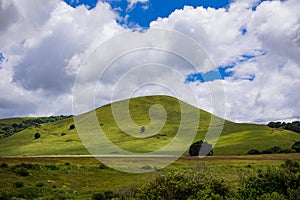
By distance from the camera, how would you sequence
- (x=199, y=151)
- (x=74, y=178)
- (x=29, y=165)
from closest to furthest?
(x=74, y=178) → (x=29, y=165) → (x=199, y=151)

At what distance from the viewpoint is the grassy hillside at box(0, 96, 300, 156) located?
401 ft

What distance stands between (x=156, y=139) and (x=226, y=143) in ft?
93.0

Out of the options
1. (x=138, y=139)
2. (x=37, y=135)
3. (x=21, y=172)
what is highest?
(x=37, y=135)

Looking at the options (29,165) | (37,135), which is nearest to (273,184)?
(29,165)

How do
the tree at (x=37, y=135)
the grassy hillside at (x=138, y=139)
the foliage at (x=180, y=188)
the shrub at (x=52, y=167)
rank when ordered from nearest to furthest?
1. the foliage at (x=180, y=188)
2. the shrub at (x=52, y=167)
3. the grassy hillside at (x=138, y=139)
4. the tree at (x=37, y=135)

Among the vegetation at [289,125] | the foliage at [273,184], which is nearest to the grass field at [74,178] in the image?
the foliage at [273,184]

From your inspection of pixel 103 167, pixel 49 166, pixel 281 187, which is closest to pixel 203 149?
pixel 103 167

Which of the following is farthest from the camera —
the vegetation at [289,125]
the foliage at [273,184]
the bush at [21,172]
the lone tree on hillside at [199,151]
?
the vegetation at [289,125]

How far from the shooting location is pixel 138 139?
484 ft

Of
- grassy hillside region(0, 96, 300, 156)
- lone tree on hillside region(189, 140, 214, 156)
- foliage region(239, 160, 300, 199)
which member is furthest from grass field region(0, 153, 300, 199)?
grassy hillside region(0, 96, 300, 156)

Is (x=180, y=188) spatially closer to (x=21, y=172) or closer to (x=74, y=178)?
(x=74, y=178)

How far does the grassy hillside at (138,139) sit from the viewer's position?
12237 cm

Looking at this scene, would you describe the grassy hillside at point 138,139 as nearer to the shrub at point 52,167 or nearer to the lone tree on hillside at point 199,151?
the lone tree on hillside at point 199,151

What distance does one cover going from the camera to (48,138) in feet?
532
